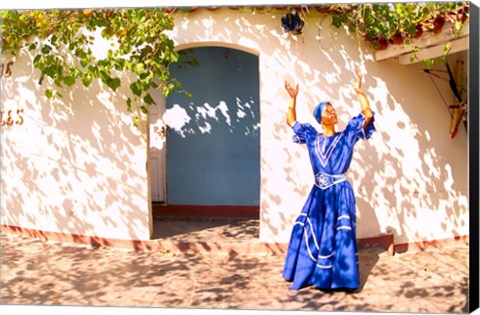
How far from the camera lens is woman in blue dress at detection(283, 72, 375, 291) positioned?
14.0ft

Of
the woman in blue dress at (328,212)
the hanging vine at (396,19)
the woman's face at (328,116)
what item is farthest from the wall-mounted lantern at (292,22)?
the woman's face at (328,116)

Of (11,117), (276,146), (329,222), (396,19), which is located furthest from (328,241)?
(11,117)

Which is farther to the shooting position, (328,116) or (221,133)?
(221,133)

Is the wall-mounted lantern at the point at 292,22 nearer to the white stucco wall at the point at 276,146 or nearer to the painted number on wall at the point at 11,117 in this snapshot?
the white stucco wall at the point at 276,146

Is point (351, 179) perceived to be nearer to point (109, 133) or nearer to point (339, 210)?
point (339, 210)

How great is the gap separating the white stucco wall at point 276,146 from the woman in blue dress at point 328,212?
1.00 meters

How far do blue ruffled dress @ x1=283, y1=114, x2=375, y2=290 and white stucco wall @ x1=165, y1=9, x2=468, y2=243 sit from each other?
98 centimetres

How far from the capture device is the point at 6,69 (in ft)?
19.7

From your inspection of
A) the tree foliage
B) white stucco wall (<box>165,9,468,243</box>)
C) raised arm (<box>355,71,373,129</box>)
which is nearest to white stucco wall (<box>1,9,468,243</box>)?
white stucco wall (<box>165,9,468,243</box>)

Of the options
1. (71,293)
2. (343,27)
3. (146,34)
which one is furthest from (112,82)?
(343,27)

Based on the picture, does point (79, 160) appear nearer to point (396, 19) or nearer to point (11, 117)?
point (11, 117)

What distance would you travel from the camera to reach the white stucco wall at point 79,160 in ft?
18.2

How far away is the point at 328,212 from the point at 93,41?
10.7ft

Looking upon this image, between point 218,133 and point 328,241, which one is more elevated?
point 218,133
